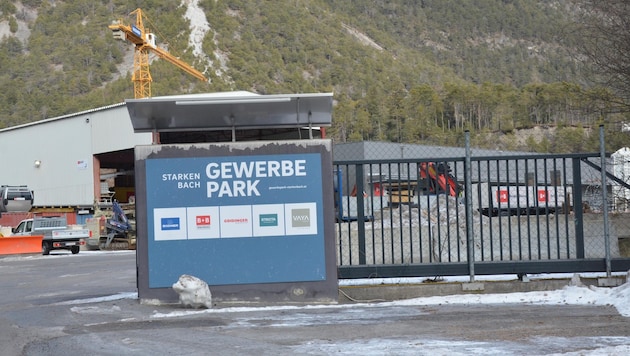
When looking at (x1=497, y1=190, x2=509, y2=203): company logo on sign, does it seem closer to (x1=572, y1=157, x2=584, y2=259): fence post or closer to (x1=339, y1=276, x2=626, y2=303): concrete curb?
(x1=572, y1=157, x2=584, y2=259): fence post

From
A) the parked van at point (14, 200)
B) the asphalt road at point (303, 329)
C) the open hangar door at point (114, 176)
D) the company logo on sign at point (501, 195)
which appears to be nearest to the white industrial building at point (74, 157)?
the open hangar door at point (114, 176)

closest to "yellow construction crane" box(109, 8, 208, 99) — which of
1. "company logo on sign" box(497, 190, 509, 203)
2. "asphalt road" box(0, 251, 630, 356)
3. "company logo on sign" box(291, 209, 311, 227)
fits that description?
"company logo on sign" box(497, 190, 509, 203)

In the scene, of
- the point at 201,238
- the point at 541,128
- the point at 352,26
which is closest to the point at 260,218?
the point at 201,238

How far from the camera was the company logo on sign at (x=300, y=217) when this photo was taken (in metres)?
12.5

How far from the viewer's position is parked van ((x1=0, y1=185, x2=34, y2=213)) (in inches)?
2158

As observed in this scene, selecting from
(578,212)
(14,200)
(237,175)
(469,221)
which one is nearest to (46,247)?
(14,200)

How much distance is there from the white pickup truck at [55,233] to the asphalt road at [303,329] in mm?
24510

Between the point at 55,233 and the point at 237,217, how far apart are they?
26.5 meters

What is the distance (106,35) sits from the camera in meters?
147

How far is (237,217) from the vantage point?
12445 mm

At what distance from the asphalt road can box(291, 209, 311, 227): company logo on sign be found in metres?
1.33

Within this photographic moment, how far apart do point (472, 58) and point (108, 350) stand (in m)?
194

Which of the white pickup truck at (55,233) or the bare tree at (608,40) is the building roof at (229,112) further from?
the white pickup truck at (55,233)

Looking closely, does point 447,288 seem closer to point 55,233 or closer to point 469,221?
point 469,221
